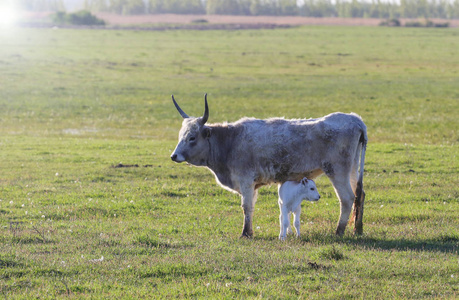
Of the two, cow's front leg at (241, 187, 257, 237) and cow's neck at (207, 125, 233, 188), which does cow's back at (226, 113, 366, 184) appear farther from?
cow's front leg at (241, 187, 257, 237)

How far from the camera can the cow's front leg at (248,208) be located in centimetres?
1097

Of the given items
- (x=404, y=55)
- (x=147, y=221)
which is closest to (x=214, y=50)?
(x=404, y=55)

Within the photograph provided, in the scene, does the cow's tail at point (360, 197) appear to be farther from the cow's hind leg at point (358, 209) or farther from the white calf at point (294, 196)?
the white calf at point (294, 196)

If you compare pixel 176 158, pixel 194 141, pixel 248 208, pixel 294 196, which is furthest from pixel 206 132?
pixel 294 196

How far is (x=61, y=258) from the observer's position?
9.02 metres

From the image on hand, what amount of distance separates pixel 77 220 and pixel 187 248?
340 cm

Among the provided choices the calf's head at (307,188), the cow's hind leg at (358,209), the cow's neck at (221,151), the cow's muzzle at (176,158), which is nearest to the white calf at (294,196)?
the calf's head at (307,188)

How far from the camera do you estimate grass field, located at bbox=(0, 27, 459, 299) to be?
816cm

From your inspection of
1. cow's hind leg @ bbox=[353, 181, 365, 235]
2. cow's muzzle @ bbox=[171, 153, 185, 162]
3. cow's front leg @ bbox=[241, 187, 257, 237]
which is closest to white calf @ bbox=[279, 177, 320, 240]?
cow's front leg @ bbox=[241, 187, 257, 237]

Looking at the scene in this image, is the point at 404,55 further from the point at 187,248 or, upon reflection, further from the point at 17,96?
the point at 187,248

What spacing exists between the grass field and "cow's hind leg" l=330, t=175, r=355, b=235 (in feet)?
1.01

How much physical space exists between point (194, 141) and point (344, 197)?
3049 millimetres

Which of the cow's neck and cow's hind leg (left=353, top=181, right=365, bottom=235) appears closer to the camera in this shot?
cow's hind leg (left=353, top=181, right=365, bottom=235)

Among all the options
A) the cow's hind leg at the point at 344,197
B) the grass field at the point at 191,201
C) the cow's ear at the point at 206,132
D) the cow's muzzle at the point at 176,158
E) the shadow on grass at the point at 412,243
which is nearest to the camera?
the grass field at the point at 191,201
